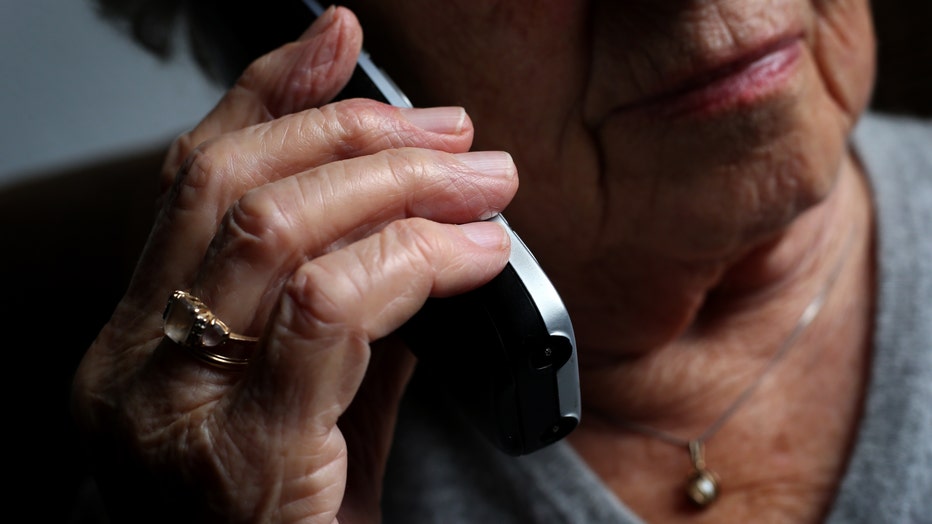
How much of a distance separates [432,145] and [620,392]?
562 millimetres

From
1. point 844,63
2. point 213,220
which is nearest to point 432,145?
point 213,220

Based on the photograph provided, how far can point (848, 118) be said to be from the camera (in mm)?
1111

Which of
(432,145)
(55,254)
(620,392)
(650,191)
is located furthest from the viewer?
(55,254)

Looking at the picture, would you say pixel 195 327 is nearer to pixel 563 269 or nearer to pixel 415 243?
pixel 415 243

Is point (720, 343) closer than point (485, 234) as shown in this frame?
No

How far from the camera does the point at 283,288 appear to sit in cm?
73

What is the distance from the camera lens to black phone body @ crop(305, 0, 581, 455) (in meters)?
0.78

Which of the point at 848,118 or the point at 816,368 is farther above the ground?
the point at 848,118

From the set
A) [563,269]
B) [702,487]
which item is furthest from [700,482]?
[563,269]

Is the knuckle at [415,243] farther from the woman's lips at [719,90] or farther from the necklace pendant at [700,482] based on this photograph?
the necklace pendant at [700,482]

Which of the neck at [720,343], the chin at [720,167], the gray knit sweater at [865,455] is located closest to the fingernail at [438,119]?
the chin at [720,167]

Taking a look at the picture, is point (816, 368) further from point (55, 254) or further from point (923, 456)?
point (55, 254)

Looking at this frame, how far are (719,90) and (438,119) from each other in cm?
32

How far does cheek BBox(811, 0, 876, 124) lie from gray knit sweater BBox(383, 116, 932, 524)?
301mm
